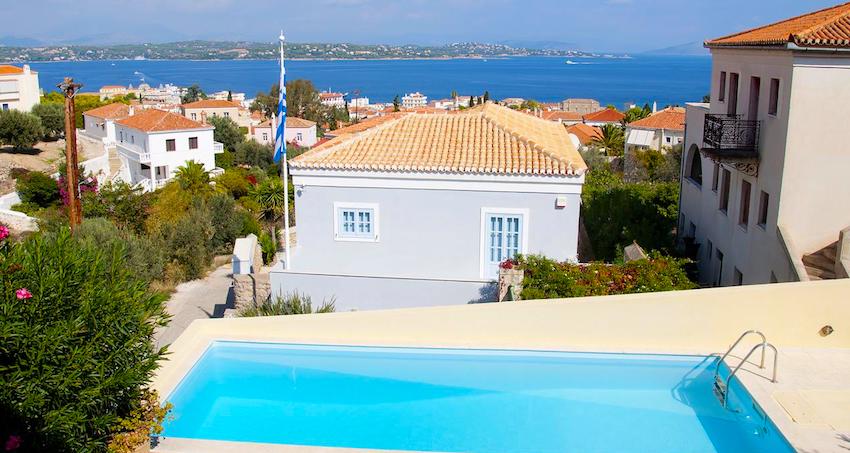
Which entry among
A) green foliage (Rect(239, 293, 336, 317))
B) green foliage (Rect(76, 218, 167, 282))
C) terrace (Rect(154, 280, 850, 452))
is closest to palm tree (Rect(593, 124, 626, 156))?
→ green foliage (Rect(76, 218, 167, 282))

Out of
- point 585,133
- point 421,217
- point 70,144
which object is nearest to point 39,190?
point 70,144

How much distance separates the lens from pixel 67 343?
733cm

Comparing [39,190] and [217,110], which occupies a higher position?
[217,110]

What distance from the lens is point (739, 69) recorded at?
733 inches

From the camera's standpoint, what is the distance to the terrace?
1274 centimetres

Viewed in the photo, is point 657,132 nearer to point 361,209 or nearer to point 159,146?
point 159,146

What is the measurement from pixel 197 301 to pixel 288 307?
24.5ft

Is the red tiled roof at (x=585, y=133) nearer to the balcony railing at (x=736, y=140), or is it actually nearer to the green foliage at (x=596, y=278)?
the balcony railing at (x=736, y=140)

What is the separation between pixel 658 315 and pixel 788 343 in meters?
2.18

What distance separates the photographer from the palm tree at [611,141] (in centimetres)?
6606

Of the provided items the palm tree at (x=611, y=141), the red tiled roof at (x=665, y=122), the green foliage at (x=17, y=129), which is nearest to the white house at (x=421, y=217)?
the red tiled roof at (x=665, y=122)

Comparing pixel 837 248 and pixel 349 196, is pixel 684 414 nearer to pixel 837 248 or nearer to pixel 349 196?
pixel 837 248

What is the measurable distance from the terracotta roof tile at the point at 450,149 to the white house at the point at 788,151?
3.75 metres

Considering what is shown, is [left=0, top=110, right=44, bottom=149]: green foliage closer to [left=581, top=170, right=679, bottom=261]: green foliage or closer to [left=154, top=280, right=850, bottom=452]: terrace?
[left=581, top=170, right=679, bottom=261]: green foliage
